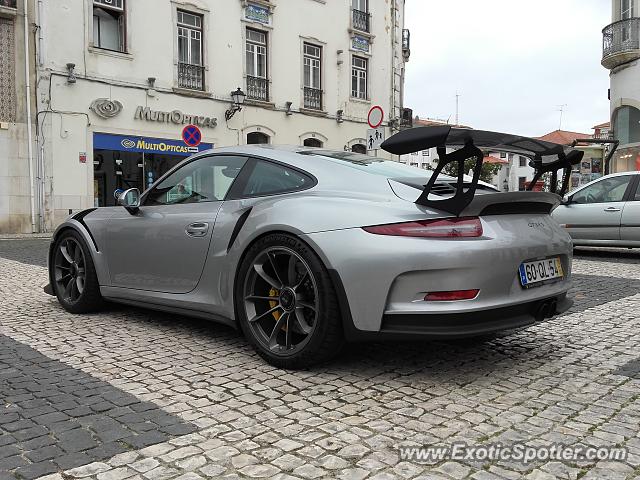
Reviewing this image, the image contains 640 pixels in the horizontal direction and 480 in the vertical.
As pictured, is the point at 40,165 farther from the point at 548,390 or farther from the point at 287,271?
the point at 548,390

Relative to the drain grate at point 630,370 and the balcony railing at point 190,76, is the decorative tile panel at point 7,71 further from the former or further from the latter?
the drain grate at point 630,370

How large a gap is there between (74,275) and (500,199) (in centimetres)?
359

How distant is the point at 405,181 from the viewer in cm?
339

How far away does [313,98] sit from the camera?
23031 millimetres

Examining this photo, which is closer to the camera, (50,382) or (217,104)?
(50,382)

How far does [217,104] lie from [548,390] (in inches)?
717

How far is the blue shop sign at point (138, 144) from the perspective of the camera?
57.1 ft

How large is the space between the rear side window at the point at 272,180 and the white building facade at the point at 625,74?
74.7 ft

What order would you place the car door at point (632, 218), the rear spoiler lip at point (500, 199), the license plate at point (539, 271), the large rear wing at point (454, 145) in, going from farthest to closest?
the car door at point (632, 218) → the license plate at point (539, 271) → the rear spoiler lip at point (500, 199) → the large rear wing at point (454, 145)

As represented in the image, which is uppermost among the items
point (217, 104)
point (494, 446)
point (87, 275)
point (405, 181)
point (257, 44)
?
point (257, 44)

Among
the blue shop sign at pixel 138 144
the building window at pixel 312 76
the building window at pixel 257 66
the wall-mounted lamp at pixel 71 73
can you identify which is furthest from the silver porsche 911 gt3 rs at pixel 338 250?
the building window at pixel 312 76

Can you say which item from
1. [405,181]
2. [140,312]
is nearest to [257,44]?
[140,312]

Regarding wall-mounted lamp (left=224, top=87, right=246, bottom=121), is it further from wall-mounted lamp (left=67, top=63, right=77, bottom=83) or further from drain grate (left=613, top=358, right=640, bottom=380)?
drain grate (left=613, top=358, right=640, bottom=380)

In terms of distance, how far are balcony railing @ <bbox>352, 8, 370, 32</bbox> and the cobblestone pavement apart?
22.2 meters
